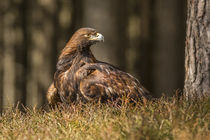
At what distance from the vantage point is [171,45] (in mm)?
7348

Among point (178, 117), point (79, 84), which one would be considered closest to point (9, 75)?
point (79, 84)

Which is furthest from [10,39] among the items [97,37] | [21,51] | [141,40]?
[97,37]

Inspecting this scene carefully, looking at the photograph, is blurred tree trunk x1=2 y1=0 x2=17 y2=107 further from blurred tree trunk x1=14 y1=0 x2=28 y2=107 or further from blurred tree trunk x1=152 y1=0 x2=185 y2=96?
blurred tree trunk x1=152 y1=0 x2=185 y2=96

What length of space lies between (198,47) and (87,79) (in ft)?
5.04

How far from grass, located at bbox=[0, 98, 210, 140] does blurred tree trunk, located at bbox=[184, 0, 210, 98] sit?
0.66 meters

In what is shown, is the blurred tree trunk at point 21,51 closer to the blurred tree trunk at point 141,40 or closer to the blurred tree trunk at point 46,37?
the blurred tree trunk at point 46,37

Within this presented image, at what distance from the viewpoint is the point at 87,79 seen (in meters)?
5.71

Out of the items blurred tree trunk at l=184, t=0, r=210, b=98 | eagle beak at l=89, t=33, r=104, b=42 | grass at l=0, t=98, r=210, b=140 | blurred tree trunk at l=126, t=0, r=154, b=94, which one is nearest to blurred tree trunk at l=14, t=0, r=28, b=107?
blurred tree trunk at l=126, t=0, r=154, b=94

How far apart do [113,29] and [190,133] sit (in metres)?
3.91

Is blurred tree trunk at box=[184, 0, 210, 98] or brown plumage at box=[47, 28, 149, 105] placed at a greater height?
blurred tree trunk at box=[184, 0, 210, 98]

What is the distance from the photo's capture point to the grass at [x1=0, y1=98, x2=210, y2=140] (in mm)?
3422

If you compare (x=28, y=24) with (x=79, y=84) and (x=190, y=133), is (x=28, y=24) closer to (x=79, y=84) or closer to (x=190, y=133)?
(x=79, y=84)

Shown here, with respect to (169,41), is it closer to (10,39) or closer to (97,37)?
(97,37)

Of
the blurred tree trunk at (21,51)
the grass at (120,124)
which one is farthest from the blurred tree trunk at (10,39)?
the grass at (120,124)
